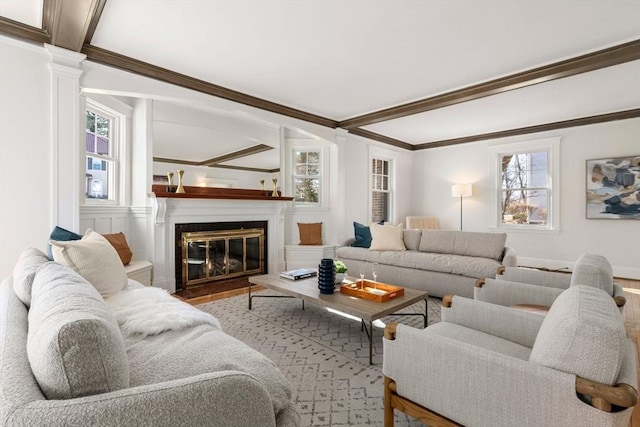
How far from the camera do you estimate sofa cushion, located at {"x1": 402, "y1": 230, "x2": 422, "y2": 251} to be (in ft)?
15.5

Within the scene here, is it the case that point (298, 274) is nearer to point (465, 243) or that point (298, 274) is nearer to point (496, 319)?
point (496, 319)

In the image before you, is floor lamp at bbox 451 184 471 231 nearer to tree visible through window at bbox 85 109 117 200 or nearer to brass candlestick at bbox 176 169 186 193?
brass candlestick at bbox 176 169 186 193

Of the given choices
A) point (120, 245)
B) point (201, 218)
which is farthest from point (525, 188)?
point (120, 245)

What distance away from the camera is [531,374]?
1.09m

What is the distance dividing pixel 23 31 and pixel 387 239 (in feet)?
14.7

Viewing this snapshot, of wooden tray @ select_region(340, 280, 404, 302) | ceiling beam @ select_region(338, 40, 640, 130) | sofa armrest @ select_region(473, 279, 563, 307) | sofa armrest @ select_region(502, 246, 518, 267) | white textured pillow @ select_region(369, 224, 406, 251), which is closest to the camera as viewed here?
sofa armrest @ select_region(473, 279, 563, 307)

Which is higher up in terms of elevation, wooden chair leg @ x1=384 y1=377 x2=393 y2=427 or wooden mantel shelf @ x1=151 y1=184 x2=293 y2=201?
wooden mantel shelf @ x1=151 y1=184 x2=293 y2=201

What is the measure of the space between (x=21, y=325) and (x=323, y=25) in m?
2.68

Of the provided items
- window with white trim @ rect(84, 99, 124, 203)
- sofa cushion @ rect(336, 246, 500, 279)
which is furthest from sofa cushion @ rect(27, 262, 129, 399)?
sofa cushion @ rect(336, 246, 500, 279)

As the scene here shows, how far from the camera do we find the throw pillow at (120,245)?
3471 mm

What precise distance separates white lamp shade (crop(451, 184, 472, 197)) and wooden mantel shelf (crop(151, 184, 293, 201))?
3395 mm

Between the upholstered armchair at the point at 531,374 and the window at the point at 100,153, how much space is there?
3781 millimetres

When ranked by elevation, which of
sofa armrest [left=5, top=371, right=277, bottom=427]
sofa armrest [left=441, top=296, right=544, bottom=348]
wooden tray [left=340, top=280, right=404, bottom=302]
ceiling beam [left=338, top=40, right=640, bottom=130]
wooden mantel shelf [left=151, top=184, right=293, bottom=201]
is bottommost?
wooden tray [left=340, top=280, right=404, bottom=302]

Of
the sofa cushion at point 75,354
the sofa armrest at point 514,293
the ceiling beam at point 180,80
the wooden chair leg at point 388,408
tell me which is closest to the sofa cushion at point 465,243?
the sofa armrest at point 514,293
